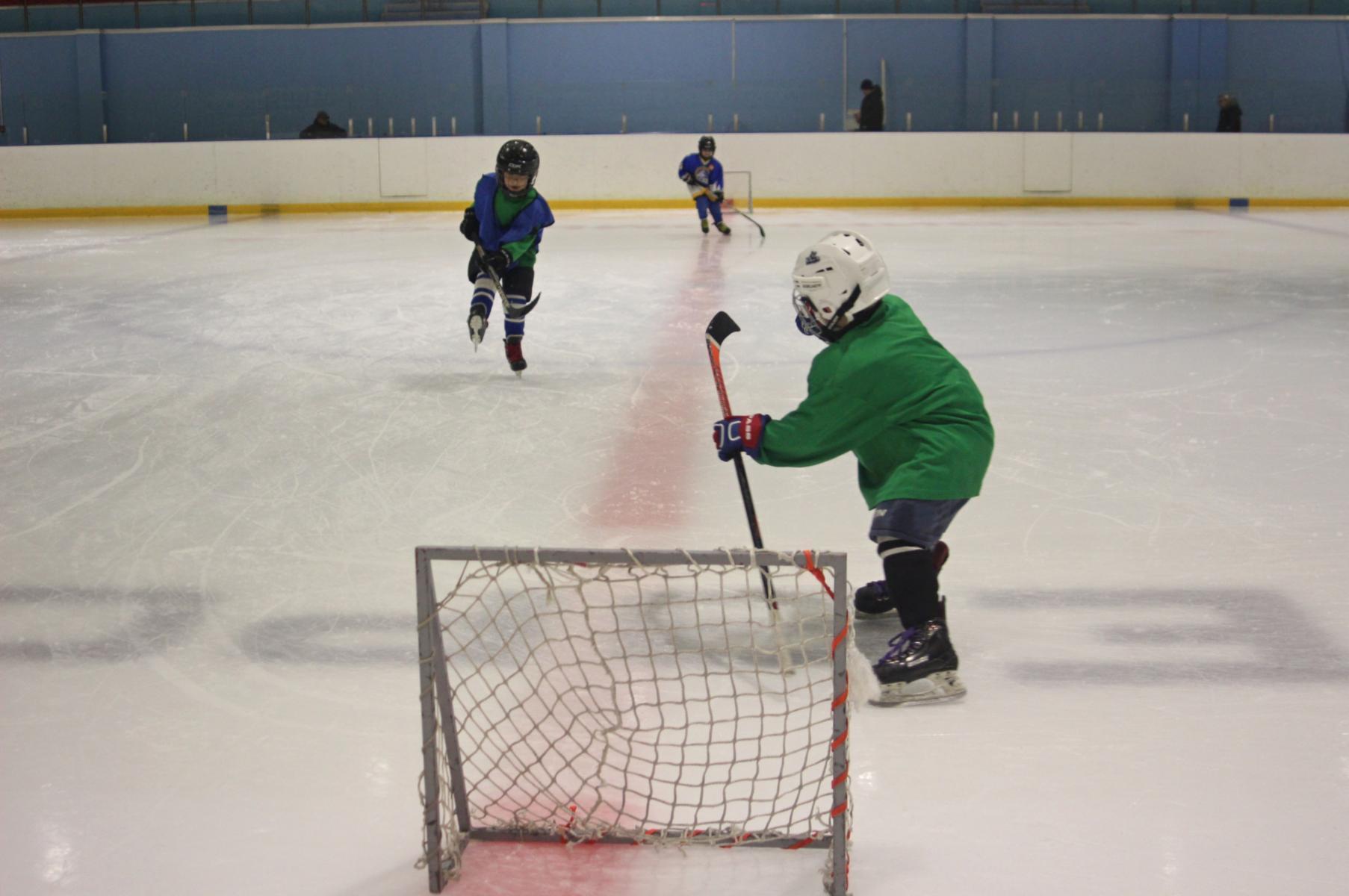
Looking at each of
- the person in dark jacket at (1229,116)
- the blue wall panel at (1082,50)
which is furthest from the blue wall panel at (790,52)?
the person in dark jacket at (1229,116)

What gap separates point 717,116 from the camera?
17078mm

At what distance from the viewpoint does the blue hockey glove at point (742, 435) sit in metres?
2.61

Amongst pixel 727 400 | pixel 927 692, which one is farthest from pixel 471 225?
pixel 927 692

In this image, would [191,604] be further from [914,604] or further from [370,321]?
[370,321]

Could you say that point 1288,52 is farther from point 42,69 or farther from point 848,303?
point 848,303

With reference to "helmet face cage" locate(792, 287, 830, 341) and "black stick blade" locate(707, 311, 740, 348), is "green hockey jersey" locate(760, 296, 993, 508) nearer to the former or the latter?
"helmet face cage" locate(792, 287, 830, 341)

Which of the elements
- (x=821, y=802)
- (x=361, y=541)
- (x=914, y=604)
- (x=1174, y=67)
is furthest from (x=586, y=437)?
(x=1174, y=67)

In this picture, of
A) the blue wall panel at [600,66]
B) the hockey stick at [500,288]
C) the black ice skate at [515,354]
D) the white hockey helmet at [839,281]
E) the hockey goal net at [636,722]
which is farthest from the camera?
the blue wall panel at [600,66]

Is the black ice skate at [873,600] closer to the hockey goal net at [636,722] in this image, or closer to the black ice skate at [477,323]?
the hockey goal net at [636,722]

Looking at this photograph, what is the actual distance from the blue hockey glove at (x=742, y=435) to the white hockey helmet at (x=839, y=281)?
0.70 feet

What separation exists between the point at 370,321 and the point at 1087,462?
4.15 m

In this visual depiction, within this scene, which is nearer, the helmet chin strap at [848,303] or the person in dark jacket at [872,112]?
the helmet chin strap at [848,303]

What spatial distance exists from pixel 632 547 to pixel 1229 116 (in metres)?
13.7

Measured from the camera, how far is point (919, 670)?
8.36 feet
